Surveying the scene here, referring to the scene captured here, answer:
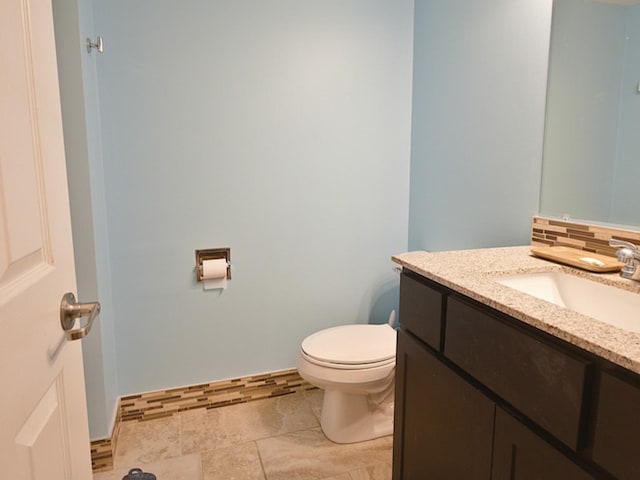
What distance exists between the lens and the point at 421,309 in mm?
1261

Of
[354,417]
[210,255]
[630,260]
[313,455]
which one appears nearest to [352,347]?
[354,417]

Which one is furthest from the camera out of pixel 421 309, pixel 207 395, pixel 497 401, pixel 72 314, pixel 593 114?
pixel 207 395

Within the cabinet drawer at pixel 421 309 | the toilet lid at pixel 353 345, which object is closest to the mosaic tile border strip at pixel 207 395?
the toilet lid at pixel 353 345

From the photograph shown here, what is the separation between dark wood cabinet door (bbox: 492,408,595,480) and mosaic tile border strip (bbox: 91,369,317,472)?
148 cm

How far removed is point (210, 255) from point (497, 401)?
1501 mm

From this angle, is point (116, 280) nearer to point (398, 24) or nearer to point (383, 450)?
point (383, 450)

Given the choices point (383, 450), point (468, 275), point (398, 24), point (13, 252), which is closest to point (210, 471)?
point (383, 450)

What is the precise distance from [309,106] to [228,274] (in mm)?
940

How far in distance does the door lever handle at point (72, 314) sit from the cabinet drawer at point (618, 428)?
3.03 feet

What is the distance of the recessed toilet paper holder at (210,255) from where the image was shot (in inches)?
81.7

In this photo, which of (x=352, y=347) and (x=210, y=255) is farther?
(x=210, y=255)

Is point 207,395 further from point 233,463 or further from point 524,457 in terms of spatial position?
point 524,457

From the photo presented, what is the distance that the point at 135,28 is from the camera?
1854 mm

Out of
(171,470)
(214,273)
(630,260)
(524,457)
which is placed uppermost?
(630,260)
